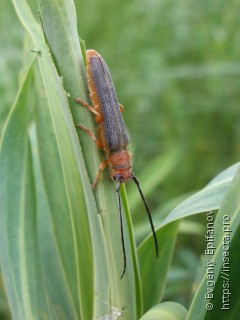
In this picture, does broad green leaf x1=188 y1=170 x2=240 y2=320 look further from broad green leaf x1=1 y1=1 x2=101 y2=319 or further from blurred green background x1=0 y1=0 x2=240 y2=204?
blurred green background x1=0 y1=0 x2=240 y2=204

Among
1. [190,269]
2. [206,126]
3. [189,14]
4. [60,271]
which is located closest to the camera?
[60,271]

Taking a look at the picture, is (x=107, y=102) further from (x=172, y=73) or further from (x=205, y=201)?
(x=172, y=73)

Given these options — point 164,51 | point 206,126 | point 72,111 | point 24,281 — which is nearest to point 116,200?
point 72,111

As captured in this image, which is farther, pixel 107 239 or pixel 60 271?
pixel 60 271

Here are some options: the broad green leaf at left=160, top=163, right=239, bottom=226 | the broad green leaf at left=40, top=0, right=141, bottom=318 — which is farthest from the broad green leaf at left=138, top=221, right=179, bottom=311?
the broad green leaf at left=40, top=0, right=141, bottom=318

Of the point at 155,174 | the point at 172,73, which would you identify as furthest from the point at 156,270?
the point at 172,73

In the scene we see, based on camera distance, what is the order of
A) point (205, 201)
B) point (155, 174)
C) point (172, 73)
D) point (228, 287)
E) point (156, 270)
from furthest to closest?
point (172, 73)
point (155, 174)
point (156, 270)
point (205, 201)
point (228, 287)

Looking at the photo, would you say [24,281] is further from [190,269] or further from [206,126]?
[206,126]
